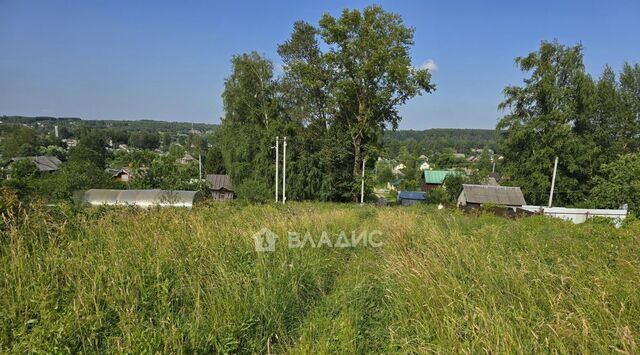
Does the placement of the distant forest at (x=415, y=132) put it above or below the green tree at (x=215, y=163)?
above

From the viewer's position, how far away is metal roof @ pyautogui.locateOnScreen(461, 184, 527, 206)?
20.6 meters

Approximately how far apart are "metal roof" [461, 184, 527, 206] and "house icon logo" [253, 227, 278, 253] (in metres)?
20.0

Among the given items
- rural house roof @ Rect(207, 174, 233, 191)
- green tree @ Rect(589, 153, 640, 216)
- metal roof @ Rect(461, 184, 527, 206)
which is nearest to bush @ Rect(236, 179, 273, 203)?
rural house roof @ Rect(207, 174, 233, 191)

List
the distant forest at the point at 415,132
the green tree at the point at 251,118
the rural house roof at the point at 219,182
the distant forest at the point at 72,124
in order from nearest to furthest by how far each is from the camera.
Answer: the green tree at the point at 251,118, the rural house roof at the point at 219,182, the distant forest at the point at 415,132, the distant forest at the point at 72,124

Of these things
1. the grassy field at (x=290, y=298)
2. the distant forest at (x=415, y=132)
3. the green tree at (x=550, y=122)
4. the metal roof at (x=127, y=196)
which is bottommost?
the metal roof at (x=127, y=196)

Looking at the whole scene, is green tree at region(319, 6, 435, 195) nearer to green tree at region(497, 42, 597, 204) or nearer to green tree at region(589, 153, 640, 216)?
green tree at region(497, 42, 597, 204)

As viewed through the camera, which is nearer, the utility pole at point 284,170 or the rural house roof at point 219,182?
the utility pole at point 284,170

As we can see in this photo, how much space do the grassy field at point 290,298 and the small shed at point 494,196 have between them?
18.2 m

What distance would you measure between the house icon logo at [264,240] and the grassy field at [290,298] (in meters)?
0.15

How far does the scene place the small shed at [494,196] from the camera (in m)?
20.6

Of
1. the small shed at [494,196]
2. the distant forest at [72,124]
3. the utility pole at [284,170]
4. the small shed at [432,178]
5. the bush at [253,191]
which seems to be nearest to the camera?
the bush at [253,191]

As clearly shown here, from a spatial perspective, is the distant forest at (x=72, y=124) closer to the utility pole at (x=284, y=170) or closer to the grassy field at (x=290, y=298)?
the utility pole at (x=284, y=170)

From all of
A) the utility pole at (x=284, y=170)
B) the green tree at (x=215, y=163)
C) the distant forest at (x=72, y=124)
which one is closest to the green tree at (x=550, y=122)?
the utility pole at (x=284, y=170)

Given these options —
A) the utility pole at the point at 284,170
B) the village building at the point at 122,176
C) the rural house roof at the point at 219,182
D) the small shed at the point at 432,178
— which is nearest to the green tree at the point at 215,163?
the rural house roof at the point at 219,182
